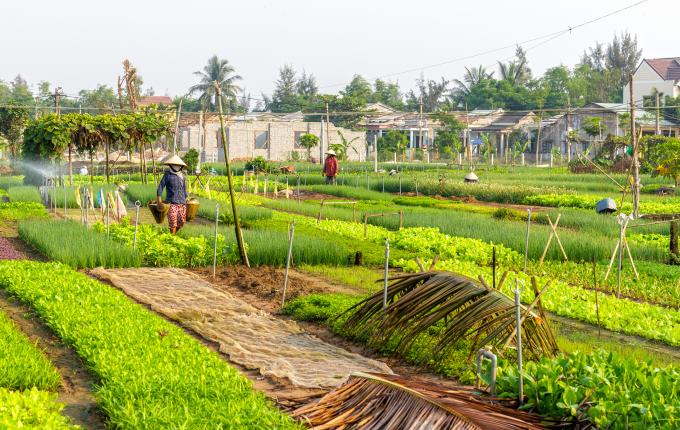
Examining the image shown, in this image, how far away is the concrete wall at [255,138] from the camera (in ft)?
175

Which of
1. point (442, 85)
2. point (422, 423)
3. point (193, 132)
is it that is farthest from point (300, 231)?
point (442, 85)

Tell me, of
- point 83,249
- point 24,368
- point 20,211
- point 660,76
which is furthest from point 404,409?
point 660,76

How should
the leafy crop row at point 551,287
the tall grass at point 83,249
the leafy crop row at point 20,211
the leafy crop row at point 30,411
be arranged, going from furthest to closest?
the leafy crop row at point 20,211 → the tall grass at point 83,249 → the leafy crop row at point 551,287 → the leafy crop row at point 30,411

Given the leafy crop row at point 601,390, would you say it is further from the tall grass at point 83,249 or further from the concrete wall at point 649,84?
the concrete wall at point 649,84

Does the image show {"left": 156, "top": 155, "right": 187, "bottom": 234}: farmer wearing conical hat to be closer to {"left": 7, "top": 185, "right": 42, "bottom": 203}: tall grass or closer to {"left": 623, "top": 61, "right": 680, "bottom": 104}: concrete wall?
{"left": 7, "top": 185, "right": 42, "bottom": 203}: tall grass

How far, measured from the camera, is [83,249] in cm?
1312

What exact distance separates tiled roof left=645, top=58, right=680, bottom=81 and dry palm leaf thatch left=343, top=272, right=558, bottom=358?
5898 cm

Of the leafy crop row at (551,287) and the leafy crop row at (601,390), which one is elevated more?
the leafy crop row at (601,390)

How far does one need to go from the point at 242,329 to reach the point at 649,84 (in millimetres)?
59999

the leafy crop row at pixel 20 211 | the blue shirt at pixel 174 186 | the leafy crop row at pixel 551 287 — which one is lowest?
the leafy crop row at pixel 551 287

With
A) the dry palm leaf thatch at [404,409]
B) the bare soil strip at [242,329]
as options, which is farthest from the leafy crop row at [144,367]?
the bare soil strip at [242,329]

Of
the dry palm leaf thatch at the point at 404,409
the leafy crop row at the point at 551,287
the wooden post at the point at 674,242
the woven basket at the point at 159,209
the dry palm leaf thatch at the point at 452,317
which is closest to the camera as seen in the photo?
the dry palm leaf thatch at the point at 404,409

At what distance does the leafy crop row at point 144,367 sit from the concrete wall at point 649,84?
5822 centimetres

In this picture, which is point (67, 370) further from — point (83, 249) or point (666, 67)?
point (666, 67)
